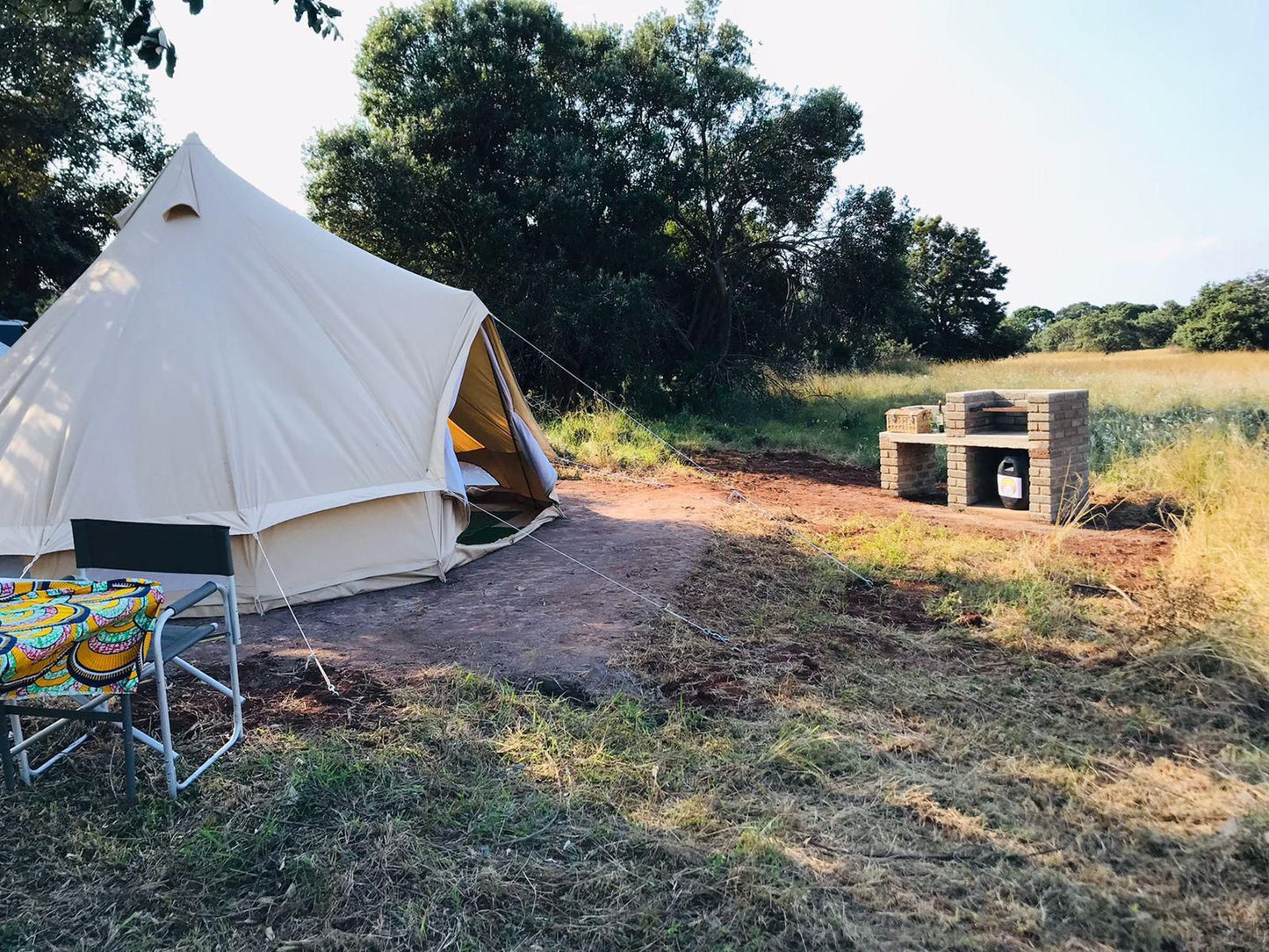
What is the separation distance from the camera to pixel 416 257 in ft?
45.8

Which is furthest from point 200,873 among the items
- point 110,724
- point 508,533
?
point 508,533

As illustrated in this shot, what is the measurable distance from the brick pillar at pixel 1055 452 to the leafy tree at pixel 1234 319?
22570 mm

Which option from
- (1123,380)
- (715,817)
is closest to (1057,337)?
(1123,380)

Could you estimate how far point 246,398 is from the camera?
507cm

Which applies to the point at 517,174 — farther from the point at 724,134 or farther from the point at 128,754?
the point at 128,754

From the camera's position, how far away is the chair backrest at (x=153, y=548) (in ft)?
10.4

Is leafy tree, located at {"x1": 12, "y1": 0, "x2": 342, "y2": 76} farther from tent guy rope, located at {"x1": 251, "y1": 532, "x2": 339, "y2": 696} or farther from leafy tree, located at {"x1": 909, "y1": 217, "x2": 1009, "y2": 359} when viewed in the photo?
leafy tree, located at {"x1": 909, "y1": 217, "x2": 1009, "y2": 359}

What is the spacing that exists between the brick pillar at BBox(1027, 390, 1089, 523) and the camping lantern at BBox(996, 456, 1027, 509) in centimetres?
15

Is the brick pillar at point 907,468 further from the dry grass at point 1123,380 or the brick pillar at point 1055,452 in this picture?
the dry grass at point 1123,380

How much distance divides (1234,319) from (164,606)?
31400 millimetres

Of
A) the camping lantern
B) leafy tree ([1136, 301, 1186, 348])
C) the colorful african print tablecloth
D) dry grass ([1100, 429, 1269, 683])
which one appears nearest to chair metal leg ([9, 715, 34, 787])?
the colorful african print tablecloth

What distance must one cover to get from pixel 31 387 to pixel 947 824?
5495 millimetres

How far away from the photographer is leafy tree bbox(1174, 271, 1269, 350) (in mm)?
25578

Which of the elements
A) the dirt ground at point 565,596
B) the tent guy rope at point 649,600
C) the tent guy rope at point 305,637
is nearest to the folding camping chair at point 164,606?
the tent guy rope at point 305,637
